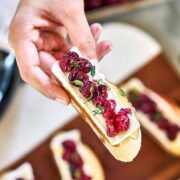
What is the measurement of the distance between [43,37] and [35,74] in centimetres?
17

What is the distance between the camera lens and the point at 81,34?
91cm

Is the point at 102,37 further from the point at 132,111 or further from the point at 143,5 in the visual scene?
the point at 132,111

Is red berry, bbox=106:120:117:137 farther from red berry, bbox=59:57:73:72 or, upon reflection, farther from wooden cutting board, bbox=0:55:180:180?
wooden cutting board, bbox=0:55:180:180

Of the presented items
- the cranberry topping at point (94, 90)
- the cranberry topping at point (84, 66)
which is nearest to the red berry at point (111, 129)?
the cranberry topping at point (94, 90)

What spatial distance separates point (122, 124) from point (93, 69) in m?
0.13

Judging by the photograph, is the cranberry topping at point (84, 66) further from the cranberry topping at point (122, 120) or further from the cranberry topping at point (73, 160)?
the cranberry topping at point (73, 160)

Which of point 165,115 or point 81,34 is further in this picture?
point 165,115

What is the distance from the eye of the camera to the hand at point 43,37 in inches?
33.7

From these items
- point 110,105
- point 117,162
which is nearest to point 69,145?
point 117,162

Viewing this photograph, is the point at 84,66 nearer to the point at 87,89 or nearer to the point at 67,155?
the point at 87,89

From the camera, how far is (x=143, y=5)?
1513 millimetres

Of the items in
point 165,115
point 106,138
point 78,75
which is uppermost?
point 78,75

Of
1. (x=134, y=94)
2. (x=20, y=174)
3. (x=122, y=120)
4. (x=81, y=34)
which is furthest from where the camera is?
(x=134, y=94)

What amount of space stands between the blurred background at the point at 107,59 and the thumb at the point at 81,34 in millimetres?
358
